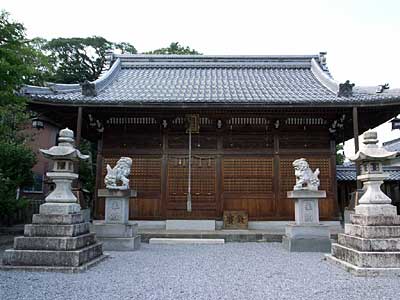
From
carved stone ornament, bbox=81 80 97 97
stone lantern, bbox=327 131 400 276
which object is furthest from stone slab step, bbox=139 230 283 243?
carved stone ornament, bbox=81 80 97 97

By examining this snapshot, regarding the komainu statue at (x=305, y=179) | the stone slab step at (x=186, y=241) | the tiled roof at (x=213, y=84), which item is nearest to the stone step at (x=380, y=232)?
the komainu statue at (x=305, y=179)

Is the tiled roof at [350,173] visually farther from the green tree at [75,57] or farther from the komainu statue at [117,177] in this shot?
the green tree at [75,57]

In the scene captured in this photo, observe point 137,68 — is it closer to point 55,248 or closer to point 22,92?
point 22,92

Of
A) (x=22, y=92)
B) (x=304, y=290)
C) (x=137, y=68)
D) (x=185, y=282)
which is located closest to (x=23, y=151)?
(x=22, y=92)

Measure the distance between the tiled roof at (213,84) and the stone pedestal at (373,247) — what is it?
4949 mm

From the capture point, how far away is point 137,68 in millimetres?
16016

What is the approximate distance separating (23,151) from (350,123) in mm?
12671

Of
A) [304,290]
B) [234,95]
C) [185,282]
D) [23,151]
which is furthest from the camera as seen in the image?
[23,151]

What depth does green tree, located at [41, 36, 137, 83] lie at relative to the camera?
2622 centimetres

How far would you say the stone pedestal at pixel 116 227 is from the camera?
8492mm

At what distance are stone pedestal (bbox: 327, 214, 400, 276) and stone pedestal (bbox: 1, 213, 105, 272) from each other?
4951 millimetres

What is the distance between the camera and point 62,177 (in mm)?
6570

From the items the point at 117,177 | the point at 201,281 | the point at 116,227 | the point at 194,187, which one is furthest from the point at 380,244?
the point at 194,187

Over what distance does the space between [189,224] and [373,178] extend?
22.0ft
